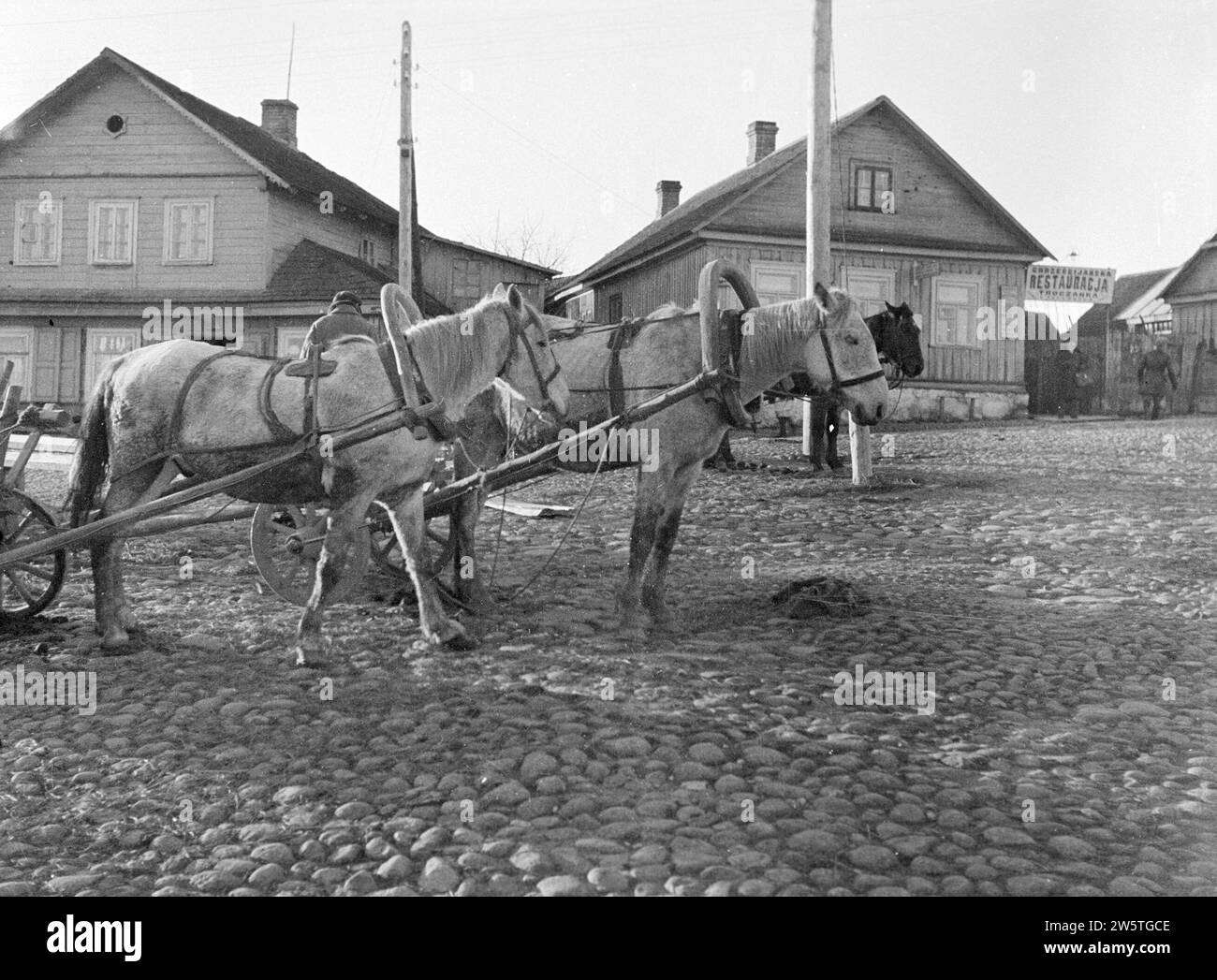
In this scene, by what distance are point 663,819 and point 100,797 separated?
216cm

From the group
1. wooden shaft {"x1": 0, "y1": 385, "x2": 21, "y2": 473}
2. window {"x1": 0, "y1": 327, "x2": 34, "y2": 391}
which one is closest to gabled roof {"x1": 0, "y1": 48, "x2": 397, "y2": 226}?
window {"x1": 0, "y1": 327, "x2": 34, "y2": 391}

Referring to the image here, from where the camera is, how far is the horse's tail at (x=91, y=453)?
6.26 metres

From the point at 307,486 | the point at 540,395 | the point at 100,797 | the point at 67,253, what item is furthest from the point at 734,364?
the point at 67,253

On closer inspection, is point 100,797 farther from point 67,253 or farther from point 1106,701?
point 67,253

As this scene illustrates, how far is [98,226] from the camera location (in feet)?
84.3

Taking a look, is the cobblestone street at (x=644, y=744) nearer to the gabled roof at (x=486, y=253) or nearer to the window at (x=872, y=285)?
the window at (x=872, y=285)

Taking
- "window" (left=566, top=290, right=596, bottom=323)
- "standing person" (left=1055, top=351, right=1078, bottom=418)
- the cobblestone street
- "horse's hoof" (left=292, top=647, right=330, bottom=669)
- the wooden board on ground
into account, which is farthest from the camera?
"window" (left=566, top=290, right=596, bottom=323)

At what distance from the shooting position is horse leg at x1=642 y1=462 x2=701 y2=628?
260 inches

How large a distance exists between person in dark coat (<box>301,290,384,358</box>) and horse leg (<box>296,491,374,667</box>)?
1840 millimetres

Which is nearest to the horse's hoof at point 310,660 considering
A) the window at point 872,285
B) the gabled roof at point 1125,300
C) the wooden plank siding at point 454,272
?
the window at point 872,285

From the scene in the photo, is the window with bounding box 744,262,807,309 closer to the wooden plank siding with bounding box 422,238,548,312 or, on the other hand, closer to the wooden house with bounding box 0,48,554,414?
the wooden plank siding with bounding box 422,238,548,312

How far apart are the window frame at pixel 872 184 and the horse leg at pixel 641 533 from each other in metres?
22.0

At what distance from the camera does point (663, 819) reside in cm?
373

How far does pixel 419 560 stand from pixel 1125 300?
50089 mm
